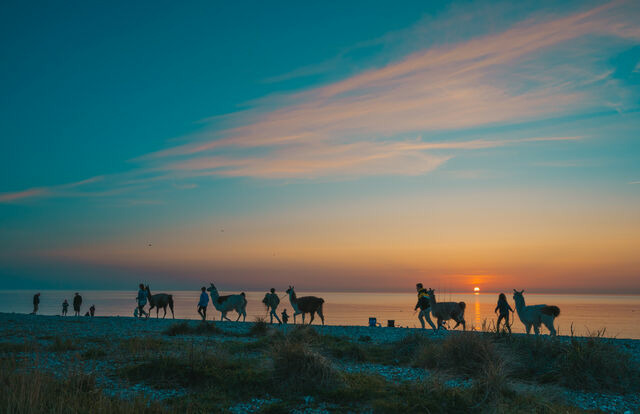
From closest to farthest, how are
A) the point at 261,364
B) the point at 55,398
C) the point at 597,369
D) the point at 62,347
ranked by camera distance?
the point at 55,398 < the point at 261,364 < the point at 597,369 < the point at 62,347

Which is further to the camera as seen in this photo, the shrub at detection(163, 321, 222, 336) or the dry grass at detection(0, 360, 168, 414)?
the shrub at detection(163, 321, 222, 336)

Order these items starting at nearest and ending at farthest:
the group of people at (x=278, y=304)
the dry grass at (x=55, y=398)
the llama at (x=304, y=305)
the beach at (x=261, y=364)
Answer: the dry grass at (x=55, y=398), the beach at (x=261, y=364), the group of people at (x=278, y=304), the llama at (x=304, y=305)

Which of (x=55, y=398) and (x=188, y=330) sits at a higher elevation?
(x=55, y=398)

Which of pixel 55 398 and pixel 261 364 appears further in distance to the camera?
pixel 261 364

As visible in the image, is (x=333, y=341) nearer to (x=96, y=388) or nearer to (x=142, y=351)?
(x=142, y=351)

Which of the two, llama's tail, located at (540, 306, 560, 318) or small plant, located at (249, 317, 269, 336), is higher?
llama's tail, located at (540, 306, 560, 318)

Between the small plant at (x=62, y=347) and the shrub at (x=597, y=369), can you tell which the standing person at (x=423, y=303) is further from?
the small plant at (x=62, y=347)

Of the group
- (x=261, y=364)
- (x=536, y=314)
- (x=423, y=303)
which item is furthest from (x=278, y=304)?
(x=261, y=364)

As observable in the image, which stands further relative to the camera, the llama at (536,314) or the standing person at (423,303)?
the standing person at (423,303)

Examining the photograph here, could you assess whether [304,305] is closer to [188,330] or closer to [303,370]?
[188,330]

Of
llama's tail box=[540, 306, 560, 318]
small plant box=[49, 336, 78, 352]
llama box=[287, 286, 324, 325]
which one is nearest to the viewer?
small plant box=[49, 336, 78, 352]

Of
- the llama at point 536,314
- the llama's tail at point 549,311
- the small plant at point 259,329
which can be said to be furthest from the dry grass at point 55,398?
the llama's tail at point 549,311

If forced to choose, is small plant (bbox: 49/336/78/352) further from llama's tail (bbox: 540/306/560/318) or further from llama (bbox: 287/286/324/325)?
llama's tail (bbox: 540/306/560/318)

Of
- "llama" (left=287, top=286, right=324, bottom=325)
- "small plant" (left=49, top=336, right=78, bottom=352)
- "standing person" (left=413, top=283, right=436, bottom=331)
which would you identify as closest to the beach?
"small plant" (left=49, top=336, right=78, bottom=352)
